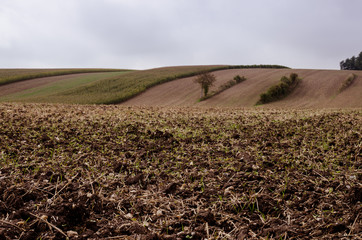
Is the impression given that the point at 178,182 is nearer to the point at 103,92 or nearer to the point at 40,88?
the point at 103,92

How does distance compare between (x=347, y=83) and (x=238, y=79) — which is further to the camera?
(x=238, y=79)

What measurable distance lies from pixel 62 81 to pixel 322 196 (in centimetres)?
5719

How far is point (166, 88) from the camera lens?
41469mm

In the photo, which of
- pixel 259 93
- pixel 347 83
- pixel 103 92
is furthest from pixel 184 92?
pixel 347 83

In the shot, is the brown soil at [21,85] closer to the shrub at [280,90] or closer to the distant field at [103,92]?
the distant field at [103,92]

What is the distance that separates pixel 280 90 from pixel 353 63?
173ft

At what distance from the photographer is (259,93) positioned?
32.9 meters

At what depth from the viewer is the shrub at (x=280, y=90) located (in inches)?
1198

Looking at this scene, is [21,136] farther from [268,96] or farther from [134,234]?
[268,96]

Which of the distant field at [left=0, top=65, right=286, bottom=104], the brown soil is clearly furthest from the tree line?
the brown soil

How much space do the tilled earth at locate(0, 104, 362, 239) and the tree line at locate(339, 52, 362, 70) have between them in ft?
244

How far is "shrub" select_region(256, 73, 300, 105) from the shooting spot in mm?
30438

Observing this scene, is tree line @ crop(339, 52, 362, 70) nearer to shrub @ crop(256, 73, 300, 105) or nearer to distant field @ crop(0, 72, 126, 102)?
shrub @ crop(256, 73, 300, 105)

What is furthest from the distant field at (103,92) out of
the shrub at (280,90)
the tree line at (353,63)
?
the tree line at (353,63)
